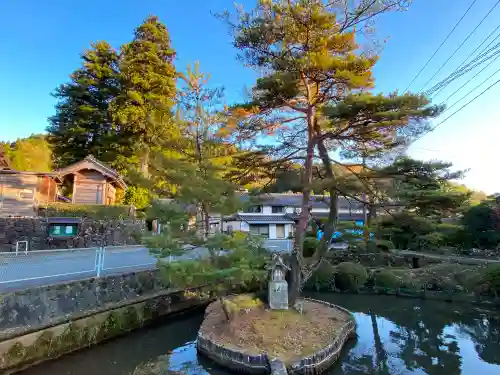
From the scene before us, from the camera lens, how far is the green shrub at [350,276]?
1291 centimetres

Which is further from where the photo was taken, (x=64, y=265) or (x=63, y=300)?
(x=64, y=265)

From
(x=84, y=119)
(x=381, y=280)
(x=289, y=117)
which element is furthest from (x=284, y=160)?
(x=84, y=119)

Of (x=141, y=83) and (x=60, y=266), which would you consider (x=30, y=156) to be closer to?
(x=141, y=83)

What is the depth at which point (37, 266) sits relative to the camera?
22.4ft

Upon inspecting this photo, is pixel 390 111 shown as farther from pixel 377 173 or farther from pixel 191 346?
pixel 191 346

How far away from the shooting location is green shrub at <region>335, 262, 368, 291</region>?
12.9 m

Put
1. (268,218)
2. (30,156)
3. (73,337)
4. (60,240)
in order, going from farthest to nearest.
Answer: (268,218)
(30,156)
(60,240)
(73,337)

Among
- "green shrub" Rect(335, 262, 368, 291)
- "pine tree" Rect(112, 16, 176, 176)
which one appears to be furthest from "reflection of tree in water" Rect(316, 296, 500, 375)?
"pine tree" Rect(112, 16, 176, 176)

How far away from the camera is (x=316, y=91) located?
8188mm

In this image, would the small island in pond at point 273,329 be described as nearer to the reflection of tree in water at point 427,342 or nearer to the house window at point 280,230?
the reflection of tree in water at point 427,342

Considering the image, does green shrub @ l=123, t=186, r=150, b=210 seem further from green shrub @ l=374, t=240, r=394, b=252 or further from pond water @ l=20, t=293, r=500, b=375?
green shrub @ l=374, t=240, r=394, b=252

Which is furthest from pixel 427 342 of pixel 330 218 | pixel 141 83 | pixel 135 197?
pixel 141 83

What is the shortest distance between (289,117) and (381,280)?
28.1 feet

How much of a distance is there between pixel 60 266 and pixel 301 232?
5.91 m
